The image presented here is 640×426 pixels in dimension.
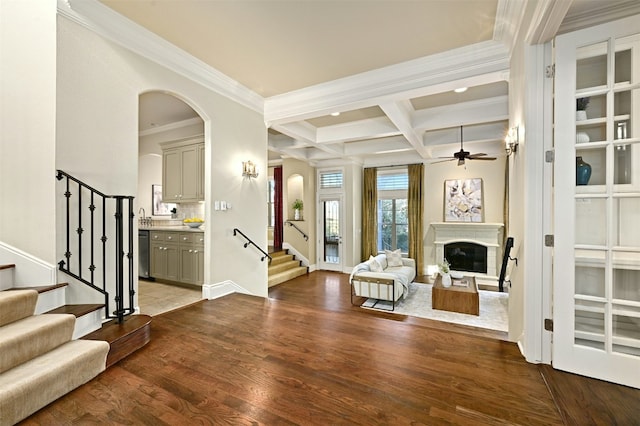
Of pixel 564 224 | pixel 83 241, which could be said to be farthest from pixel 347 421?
pixel 83 241

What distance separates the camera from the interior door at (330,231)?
813 cm

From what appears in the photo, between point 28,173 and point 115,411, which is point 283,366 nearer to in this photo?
point 115,411

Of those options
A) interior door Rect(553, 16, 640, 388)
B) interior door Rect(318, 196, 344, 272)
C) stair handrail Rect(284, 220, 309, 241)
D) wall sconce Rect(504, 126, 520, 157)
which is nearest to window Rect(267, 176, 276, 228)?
stair handrail Rect(284, 220, 309, 241)

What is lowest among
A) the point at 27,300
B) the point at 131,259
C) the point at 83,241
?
the point at 27,300

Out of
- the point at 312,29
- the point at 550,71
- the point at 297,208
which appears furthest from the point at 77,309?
the point at 297,208

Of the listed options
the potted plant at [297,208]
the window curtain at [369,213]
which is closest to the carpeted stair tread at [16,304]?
the potted plant at [297,208]

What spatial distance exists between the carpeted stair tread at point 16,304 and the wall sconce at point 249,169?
2.64 metres

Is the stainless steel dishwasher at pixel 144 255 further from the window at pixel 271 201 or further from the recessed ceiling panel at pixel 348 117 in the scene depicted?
the window at pixel 271 201

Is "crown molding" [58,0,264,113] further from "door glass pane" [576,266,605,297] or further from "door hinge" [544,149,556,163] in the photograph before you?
"door glass pane" [576,266,605,297]

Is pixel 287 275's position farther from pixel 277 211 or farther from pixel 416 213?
pixel 416 213

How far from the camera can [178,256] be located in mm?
4379

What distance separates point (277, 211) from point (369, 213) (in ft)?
9.21

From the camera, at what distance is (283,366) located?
6.70 ft

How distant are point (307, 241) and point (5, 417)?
6612 mm
